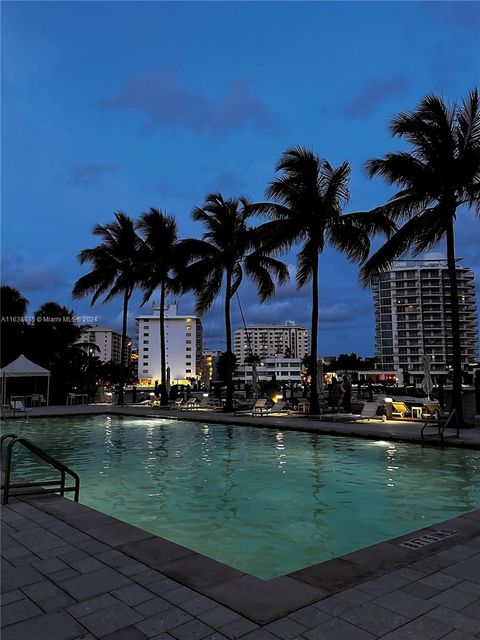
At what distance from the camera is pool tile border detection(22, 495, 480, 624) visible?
10.5 ft

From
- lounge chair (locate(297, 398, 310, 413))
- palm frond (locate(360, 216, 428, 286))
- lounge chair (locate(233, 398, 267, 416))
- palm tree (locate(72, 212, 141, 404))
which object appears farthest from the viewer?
palm tree (locate(72, 212, 141, 404))

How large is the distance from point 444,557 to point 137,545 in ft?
8.79

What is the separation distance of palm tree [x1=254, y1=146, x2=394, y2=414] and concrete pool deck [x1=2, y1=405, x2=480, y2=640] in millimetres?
16501

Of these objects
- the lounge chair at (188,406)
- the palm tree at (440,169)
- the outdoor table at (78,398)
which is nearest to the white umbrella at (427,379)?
the palm tree at (440,169)

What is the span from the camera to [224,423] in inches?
747

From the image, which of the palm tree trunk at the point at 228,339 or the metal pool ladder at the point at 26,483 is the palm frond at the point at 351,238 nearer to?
the palm tree trunk at the point at 228,339

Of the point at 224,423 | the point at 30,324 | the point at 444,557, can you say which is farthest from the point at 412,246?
the point at 30,324

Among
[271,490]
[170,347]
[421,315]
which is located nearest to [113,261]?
[271,490]

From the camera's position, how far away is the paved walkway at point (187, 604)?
2.81m

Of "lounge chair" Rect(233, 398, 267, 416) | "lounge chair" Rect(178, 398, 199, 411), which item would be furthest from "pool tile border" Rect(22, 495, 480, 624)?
"lounge chair" Rect(178, 398, 199, 411)

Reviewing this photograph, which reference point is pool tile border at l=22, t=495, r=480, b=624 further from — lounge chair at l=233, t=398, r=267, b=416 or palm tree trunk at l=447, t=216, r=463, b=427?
lounge chair at l=233, t=398, r=267, b=416

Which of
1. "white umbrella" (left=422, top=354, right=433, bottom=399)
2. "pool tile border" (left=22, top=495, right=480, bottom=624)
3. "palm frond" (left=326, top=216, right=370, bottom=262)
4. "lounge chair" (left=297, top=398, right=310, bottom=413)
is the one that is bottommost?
"lounge chair" (left=297, top=398, right=310, bottom=413)

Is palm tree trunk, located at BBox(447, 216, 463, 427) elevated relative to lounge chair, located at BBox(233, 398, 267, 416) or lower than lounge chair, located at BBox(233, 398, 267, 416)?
elevated

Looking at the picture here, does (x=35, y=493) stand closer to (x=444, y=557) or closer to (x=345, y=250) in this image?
(x=444, y=557)
